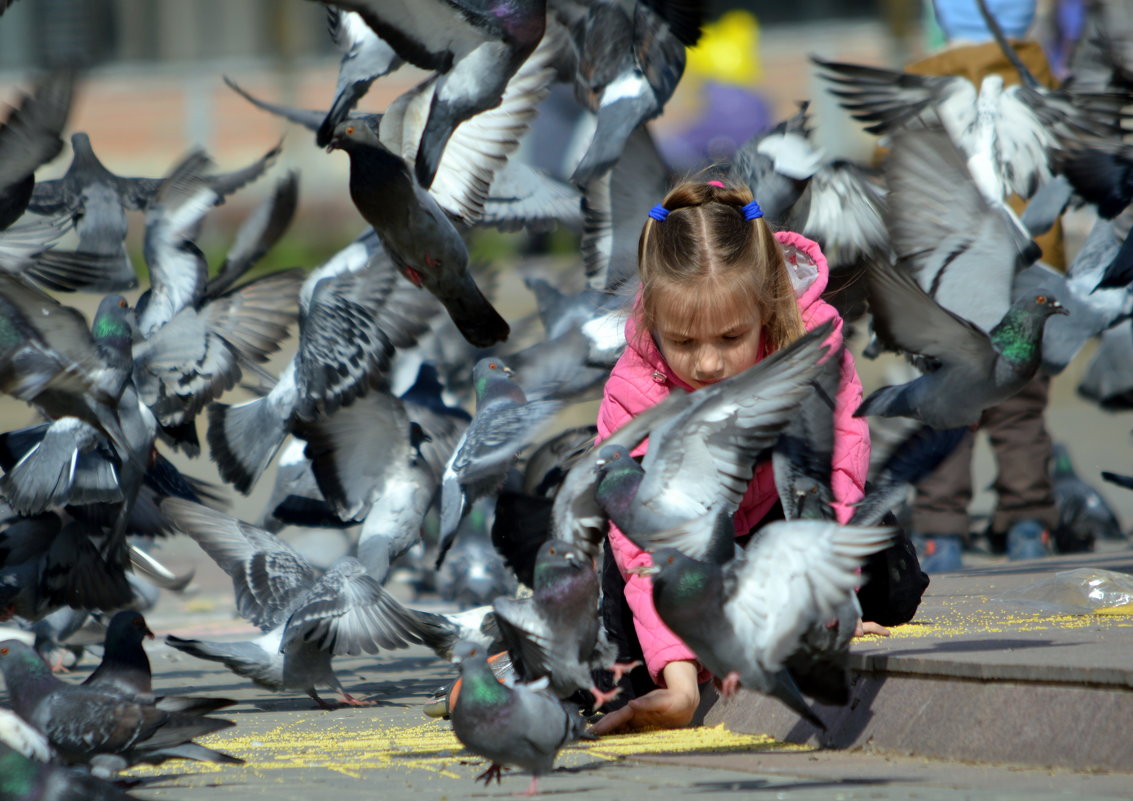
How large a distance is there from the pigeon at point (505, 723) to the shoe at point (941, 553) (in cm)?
449

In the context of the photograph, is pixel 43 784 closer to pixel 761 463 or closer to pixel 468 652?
pixel 468 652

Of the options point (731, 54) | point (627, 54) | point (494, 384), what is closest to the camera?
point (494, 384)

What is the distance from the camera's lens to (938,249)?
5.48 m

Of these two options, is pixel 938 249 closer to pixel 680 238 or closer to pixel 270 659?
pixel 680 238

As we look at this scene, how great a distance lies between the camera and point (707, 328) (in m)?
3.60

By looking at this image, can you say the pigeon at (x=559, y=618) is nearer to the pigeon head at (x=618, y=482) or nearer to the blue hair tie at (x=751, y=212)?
the pigeon head at (x=618, y=482)

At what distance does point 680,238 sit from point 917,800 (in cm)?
148

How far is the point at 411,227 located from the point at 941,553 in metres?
3.95

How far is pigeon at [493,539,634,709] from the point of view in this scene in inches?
128

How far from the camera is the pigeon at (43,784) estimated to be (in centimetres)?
251

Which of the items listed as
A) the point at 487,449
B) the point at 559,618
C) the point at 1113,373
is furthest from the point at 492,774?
the point at 1113,373

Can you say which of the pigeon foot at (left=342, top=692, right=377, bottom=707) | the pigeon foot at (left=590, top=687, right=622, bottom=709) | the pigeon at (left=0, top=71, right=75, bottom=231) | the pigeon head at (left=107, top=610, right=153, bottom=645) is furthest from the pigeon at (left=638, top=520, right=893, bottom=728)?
the pigeon at (left=0, top=71, right=75, bottom=231)

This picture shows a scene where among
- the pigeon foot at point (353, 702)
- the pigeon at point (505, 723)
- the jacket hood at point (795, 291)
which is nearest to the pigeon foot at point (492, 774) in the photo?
the pigeon at point (505, 723)

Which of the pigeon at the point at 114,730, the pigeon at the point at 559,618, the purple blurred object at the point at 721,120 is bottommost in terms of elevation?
the purple blurred object at the point at 721,120
